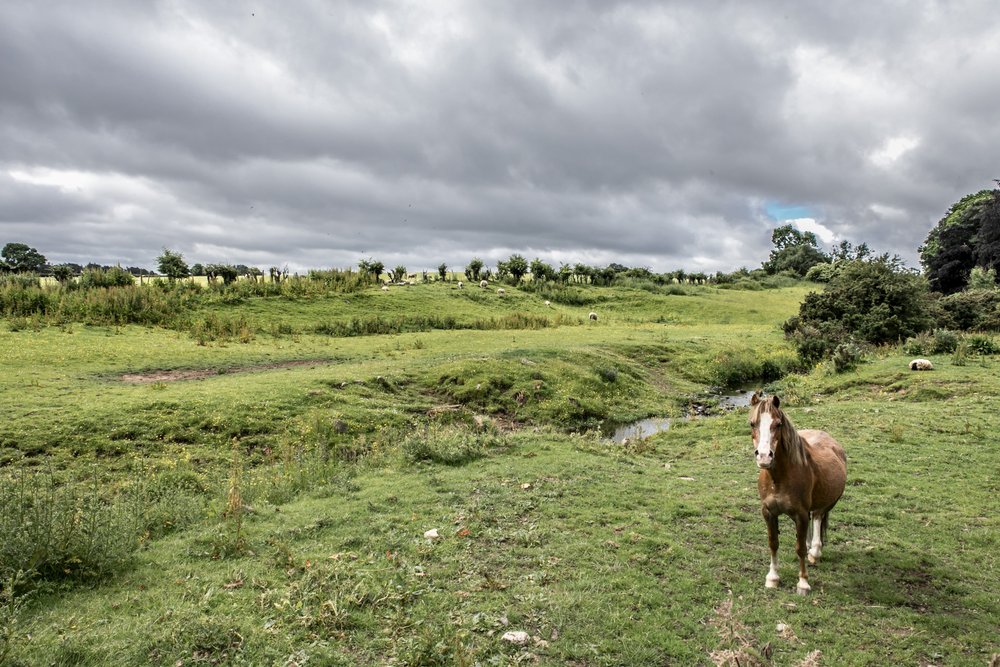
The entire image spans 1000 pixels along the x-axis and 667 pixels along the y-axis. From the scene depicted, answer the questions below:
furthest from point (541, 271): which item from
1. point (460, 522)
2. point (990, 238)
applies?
point (460, 522)

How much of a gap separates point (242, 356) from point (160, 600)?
2374cm

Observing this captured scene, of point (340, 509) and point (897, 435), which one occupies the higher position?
point (897, 435)

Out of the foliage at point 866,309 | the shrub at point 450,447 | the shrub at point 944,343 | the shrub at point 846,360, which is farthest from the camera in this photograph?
the foliage at point 866,309

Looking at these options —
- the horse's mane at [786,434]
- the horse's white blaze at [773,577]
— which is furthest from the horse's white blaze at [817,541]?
the horse's mane at [786,434]

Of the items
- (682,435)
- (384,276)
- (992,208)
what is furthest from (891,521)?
(992,208)

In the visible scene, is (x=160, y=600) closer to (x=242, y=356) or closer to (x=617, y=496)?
(x=617, y=496)

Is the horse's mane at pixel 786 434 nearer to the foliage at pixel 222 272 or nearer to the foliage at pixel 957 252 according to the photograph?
the foliage at pixel 222 272

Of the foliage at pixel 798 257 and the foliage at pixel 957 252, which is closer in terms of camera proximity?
the foliage at pixel 957 252

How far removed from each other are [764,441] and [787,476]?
119 centimetres

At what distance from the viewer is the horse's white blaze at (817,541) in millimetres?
8109

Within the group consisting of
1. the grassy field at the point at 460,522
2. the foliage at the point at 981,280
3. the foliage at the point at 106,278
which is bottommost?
the grassy field at the point at 460,522

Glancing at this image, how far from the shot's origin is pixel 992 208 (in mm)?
61875

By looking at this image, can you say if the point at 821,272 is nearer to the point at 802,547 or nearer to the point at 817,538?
the point at 817,538

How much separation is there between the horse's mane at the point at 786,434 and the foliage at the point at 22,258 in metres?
64.2
